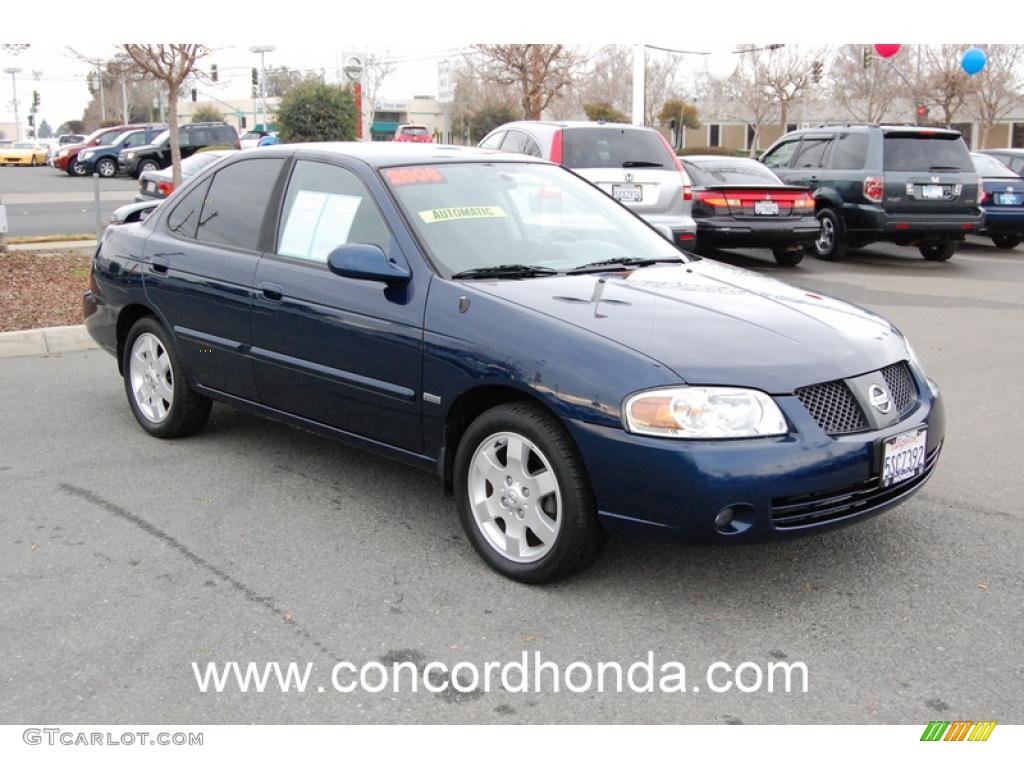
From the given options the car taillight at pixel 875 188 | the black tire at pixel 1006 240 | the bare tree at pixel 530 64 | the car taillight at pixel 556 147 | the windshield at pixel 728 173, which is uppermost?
the bare tree at pixel 530 64

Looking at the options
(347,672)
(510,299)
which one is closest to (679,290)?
(510,299)

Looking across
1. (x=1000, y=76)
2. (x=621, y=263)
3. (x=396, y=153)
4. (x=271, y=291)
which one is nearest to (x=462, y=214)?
(x=396, y=153)

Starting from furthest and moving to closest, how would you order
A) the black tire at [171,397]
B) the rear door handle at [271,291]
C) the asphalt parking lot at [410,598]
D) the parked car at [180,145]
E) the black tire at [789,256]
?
the parked car at [180,145] → the black tire at [789,256] → the black tire at [171,397] → the rear door handle at [271,291] → the asphalt parking lot at [410,598]

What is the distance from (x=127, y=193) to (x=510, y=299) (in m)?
26.6

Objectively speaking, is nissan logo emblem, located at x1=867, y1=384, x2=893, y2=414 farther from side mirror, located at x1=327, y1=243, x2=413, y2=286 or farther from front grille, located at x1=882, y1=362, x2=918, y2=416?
side mirror, located at x1=327, y1=243, x2=413, y2=286

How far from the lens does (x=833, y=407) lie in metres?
3.84

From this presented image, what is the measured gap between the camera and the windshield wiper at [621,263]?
187 inches

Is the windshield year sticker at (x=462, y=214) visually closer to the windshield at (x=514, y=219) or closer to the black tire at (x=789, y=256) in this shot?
the windshield at (x=514, y=219)

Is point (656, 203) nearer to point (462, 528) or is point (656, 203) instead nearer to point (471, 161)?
point (471, 161)

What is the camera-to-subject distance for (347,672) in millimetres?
3443

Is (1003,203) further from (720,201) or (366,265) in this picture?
(366,265)

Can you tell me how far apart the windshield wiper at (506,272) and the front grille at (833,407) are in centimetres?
129

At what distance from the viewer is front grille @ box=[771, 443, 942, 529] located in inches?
146

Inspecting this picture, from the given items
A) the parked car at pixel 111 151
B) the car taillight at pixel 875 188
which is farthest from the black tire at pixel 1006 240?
the parked car at pixel 111 151
